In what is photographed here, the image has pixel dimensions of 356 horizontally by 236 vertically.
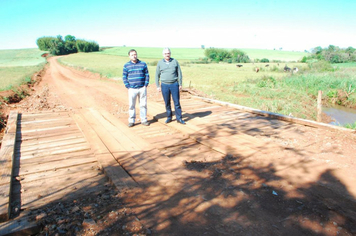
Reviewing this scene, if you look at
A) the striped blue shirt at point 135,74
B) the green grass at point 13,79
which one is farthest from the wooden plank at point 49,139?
the green grass at point 13,79

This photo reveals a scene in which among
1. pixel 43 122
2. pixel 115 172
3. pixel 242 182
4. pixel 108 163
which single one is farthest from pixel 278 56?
pixel 115 172

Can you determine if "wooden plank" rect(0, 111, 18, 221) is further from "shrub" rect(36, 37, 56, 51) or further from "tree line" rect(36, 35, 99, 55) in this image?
"shrub" rect(36, 37, 56, 51)

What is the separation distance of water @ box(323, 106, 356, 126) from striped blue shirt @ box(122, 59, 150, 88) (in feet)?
37.2

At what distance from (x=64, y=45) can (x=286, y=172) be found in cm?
8371

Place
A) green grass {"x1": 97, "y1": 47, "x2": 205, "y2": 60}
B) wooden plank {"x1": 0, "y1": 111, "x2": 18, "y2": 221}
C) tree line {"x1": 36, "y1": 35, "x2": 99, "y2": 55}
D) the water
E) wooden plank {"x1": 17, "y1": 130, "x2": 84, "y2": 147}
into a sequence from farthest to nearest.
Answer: tree line {"x1": 36, "y1": 35, "x2": 99, "y2": 55} < green grass {"x1": 97, "y1": 47, "x2": 205, "y2": 60} < the water < wooden plank {"x1": 17, "y1": 130, "x2": 84, "y2": 147} < wooden plank {"x1": 0, "y1": 111, "x2": 18, "y2": 221}

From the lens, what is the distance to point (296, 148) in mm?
4277

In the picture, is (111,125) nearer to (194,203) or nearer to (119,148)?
(119,148)

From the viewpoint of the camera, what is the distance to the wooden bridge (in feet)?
9.78

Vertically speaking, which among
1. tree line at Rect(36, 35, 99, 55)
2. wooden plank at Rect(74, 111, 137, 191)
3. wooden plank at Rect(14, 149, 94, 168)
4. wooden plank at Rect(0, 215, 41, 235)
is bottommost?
wooden plank at Rect(0, 215, 41, 235)

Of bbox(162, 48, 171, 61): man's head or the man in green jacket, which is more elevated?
bbox(162, 48, 171, 61): man's head

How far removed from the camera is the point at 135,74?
575 centimetres

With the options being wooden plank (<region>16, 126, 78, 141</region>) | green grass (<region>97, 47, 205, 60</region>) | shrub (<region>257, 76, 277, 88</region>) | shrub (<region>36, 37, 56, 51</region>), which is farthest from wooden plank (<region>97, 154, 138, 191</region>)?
shrub (<region>36, 37, 56, 51</region>)

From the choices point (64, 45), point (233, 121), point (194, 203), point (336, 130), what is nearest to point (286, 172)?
point (194, 203)

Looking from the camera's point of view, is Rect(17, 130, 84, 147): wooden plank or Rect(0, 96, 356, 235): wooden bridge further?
Rect(17, 130, 84, 147): wooden plank
